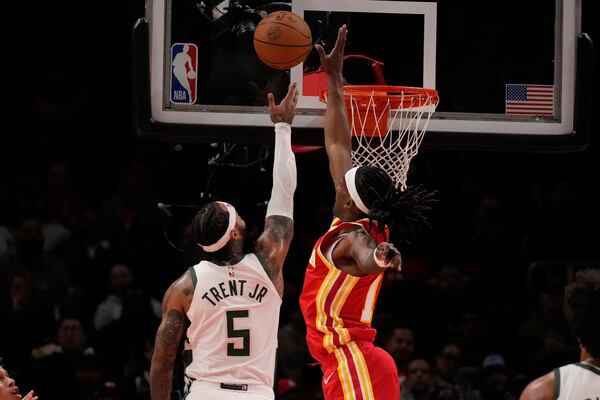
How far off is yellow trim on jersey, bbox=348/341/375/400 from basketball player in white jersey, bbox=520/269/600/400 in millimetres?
1153

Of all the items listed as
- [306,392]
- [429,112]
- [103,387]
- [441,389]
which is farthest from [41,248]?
[429,112]

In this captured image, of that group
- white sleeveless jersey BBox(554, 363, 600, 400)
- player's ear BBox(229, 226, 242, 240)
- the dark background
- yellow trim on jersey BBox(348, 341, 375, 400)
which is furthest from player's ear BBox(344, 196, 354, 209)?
the dark background

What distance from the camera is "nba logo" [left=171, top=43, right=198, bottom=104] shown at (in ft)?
20.5

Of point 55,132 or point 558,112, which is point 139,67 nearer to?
point 558,112

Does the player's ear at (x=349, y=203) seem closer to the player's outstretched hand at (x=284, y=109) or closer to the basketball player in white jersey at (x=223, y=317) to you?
the basketball player in white jersey at (x=223, y=317)

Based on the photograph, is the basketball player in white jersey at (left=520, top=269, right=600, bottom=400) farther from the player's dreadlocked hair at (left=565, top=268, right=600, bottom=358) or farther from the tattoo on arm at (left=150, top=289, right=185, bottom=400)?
the tattoo on arm at (left=150, top=289, right=185, bottom=400)

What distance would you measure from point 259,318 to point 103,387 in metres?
3.20

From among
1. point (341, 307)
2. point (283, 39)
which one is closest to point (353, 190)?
point (341, 307)

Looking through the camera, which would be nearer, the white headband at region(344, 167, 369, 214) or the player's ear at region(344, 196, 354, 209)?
the white headband at region(344, 167, 369, 214)

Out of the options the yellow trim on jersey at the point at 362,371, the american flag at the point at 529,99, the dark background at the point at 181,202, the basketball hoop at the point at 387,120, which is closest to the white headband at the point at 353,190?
the yellow trim on jersey at the point at 362,371

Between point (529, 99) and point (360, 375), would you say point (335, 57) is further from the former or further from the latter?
point (360, 375)

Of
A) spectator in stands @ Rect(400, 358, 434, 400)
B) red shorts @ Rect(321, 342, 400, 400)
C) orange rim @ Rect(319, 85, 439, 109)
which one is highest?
orange rim @ Rect(319, 85, 439, 109)

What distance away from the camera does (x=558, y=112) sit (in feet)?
21.4

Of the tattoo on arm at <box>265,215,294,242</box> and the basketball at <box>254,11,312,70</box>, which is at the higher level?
the basketball at <box>254,11,312,70</box>
